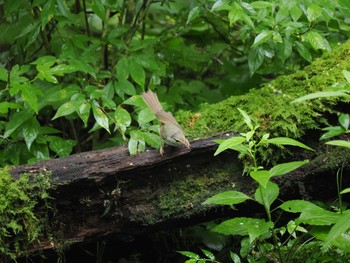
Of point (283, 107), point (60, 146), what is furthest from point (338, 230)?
point (60, 146)

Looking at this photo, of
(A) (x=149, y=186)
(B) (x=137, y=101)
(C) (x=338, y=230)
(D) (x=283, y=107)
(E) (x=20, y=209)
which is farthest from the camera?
(B) (x=137, y=101)

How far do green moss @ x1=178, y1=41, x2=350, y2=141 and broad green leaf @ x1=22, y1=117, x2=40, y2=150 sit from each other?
896 millimetres

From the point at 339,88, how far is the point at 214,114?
96 centimetres

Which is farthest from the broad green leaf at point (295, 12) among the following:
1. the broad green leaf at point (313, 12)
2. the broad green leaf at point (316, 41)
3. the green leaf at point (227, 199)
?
the green leaf at point (227, 199)

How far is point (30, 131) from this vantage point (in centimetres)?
300

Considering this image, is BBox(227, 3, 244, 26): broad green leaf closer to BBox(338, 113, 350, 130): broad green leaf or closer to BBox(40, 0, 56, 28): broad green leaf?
BBox(338, 113, 350, 130): broad green leaf

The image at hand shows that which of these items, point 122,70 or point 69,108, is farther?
point 122,70

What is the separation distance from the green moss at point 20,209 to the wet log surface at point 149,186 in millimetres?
56

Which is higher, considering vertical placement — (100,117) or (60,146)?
(100,117)

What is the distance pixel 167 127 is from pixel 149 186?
334 millimetres

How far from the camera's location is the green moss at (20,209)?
8.12 ft

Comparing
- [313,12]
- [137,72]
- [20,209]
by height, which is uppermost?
[313,12]

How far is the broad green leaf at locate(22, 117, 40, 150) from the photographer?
295 centimetres

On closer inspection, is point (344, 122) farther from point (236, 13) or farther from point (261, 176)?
point (236, 13)
